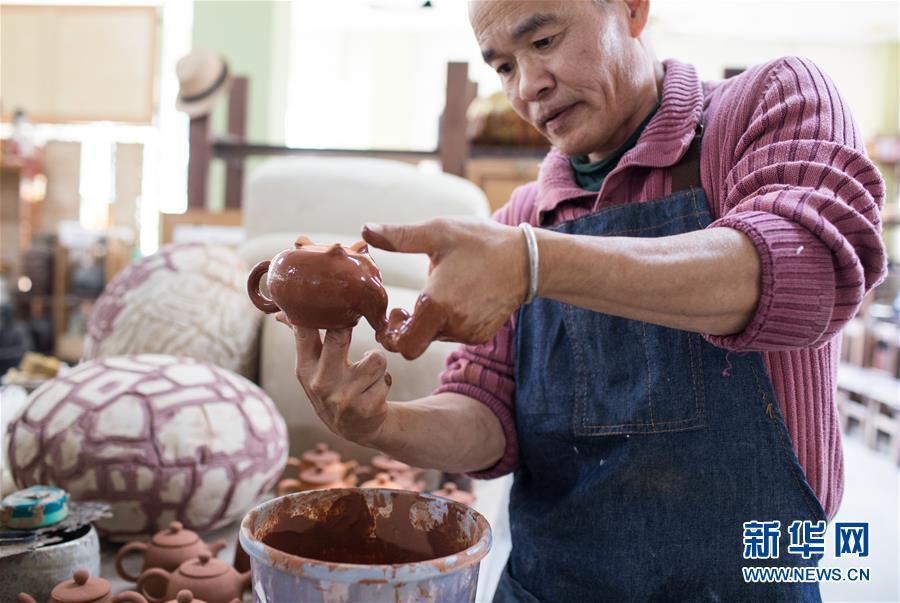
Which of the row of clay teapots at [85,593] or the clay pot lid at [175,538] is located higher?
the row of clay teapots at [85,593]

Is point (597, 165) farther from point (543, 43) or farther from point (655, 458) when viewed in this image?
point (655, 458)

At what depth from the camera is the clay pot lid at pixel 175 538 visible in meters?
1.50

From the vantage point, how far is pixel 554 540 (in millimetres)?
1335

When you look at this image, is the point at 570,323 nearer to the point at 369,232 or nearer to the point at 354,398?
the point at 354,398

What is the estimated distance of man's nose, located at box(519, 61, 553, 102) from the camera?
1215 mm

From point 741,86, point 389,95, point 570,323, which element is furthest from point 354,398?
point 389,95

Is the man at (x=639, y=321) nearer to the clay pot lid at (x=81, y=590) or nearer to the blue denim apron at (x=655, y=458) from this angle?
the blue denim apron at (x=655, y=458)

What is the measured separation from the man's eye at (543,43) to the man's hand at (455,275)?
0.49 m

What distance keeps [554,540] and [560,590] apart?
0.26 ft

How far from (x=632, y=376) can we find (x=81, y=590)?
0.88m

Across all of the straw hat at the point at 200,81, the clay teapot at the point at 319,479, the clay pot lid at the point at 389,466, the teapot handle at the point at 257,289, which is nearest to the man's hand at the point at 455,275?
the teapot handle at the point at 257,289

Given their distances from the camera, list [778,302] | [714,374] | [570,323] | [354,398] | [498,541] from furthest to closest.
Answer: [498,541] < [570,323] < [714,374] < [354,398] < [778,302]

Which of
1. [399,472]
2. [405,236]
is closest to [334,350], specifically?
[405,236]

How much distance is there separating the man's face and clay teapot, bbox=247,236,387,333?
0.49 metres
